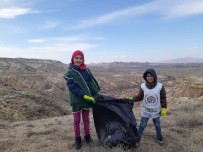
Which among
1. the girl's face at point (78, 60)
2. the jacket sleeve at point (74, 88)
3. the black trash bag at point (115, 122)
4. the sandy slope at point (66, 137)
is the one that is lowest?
the sandy slope at point (66, 137)

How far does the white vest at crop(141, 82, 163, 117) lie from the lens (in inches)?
224

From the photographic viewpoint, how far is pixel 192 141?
6520 mm

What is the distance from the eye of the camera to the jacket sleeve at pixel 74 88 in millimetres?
5203

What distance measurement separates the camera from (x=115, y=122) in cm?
536

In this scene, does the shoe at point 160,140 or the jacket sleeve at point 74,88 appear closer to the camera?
the jacket sleeve at point 74,88

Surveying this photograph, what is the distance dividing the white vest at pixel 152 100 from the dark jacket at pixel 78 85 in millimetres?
1086

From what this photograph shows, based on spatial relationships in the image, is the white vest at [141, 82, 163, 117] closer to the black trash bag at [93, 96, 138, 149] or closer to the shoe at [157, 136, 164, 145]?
the black trash bag at [93, 96, 138, 149]

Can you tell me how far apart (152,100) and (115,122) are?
36.0 inches

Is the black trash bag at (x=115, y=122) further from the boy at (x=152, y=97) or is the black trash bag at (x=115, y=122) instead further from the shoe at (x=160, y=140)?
the shoe at (x=160, y=140)

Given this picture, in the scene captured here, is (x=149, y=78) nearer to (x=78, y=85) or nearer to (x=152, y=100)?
(x=152, y=100)

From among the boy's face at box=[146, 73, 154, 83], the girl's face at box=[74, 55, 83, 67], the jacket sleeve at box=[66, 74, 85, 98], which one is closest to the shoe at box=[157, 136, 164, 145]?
the boy's face at box=[146, 73, 154, 83]

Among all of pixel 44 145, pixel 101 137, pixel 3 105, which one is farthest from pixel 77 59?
pixel 3 105

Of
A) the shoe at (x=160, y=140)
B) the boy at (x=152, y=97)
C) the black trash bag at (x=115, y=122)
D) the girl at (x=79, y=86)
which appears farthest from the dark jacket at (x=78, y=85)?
the shoe at (x=160, y=140)

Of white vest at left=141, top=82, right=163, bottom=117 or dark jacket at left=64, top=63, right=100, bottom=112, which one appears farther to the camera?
white vest at left=141, top=82, right=163, bottom=117
